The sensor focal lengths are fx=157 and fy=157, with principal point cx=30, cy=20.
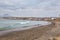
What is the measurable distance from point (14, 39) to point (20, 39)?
0.69 meters

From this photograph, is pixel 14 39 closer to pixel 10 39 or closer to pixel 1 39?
pixel 10 39

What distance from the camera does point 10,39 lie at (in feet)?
30.6

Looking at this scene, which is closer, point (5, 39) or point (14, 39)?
point (5, 39)

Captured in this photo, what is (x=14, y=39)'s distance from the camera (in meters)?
9.62

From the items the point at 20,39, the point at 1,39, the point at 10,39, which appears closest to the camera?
the point at 1,39

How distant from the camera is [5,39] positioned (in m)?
8.91

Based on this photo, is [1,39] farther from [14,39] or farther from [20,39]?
[20,39]

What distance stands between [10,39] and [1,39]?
74cm

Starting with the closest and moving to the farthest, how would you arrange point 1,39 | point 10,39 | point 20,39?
1. point 1,39
2. point 10,39
3. point 20,39

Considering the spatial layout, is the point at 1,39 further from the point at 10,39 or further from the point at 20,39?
the point at 20,39

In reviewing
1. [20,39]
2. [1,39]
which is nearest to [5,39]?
[1,39]

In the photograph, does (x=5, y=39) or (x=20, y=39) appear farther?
(x=20, y=39)

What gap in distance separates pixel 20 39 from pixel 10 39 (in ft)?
3.50

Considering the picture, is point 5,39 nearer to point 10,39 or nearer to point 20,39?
point 10,39
